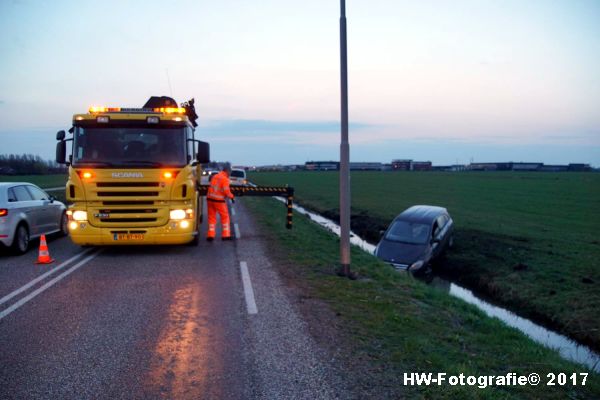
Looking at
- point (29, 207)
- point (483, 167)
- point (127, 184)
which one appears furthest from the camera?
point (483, 167)

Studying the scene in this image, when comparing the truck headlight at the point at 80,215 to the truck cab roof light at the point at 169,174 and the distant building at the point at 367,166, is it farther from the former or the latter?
the distant building at the point at 367,166

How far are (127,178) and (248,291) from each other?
13.8ft

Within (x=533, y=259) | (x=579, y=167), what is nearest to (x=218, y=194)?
(x=533, y=259)

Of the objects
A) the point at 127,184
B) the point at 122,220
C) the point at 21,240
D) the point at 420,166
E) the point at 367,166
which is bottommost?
the point at 21,240

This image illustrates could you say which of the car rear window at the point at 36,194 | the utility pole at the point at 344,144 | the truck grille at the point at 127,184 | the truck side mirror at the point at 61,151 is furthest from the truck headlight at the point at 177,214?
the car rear window at the point at 36,194

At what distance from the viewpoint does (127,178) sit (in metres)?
10.3

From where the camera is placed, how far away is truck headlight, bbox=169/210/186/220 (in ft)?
35.5

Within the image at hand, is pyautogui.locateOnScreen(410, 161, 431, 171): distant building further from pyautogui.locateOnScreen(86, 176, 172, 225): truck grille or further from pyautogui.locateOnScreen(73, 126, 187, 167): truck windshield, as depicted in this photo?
pyautogui.locateOnScreen(86, 176, 172, 225): truck grille

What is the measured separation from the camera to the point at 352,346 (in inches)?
220

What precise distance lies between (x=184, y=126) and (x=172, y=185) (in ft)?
4.67

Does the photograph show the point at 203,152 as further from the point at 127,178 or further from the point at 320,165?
the point at 320,165

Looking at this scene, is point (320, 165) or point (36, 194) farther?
point (320, 165)

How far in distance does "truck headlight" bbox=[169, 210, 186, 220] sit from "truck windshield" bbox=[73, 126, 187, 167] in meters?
1.05

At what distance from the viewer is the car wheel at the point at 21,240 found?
11156 mm
